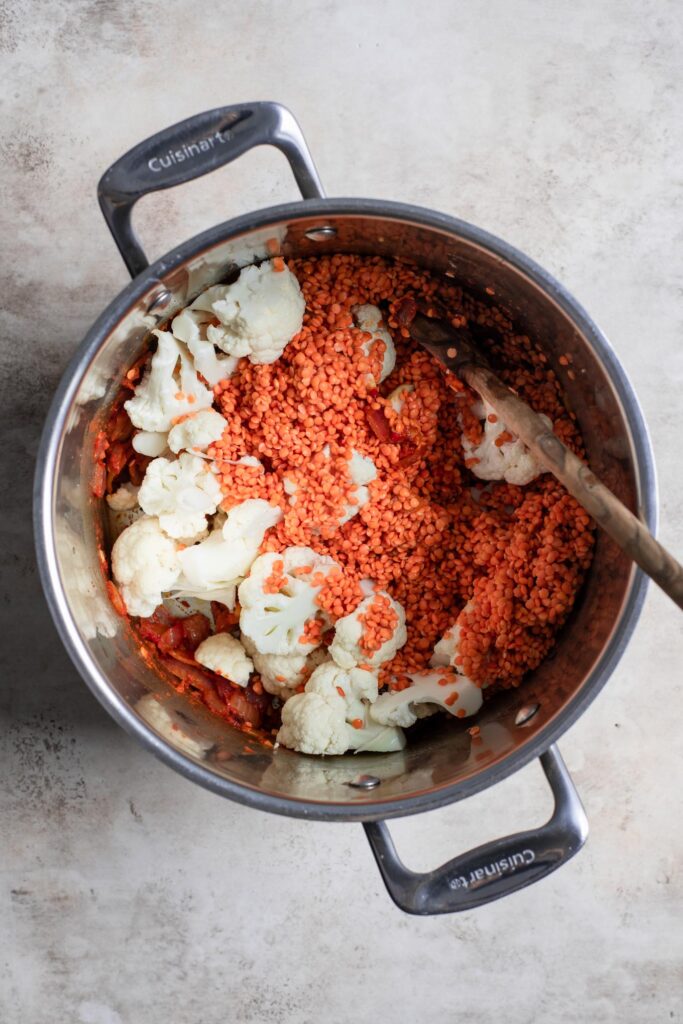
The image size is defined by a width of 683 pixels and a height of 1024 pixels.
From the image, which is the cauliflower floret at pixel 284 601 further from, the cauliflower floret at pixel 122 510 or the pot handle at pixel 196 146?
the pot handle at pixel 196 146

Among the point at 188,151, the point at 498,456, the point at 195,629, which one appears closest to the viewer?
the point at 188,151

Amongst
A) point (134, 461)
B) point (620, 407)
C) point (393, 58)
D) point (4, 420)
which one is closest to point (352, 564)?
point (134, 461)

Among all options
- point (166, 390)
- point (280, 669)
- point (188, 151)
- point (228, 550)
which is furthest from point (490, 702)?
point (188, 151)

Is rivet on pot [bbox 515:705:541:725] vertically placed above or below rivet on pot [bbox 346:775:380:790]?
above

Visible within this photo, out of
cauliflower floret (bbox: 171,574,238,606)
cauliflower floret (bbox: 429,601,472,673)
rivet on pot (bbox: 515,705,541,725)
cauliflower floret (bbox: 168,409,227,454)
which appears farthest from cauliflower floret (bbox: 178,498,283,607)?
rivet on pot (bbox: 515,705,541,725)

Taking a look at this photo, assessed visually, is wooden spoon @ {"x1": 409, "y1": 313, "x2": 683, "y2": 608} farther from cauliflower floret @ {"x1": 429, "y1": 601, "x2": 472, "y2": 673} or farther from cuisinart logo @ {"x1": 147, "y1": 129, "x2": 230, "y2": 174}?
cuisinart logo @ {"x1": 147, "y1": 129, "x2": 230, "y2": 174}

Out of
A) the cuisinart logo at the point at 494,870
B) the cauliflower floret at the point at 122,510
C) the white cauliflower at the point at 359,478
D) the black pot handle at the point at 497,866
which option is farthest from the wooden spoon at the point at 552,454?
the cauliflower floret at the point at 122,510

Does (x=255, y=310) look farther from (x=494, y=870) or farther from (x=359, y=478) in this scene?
(x=494, y=870)
